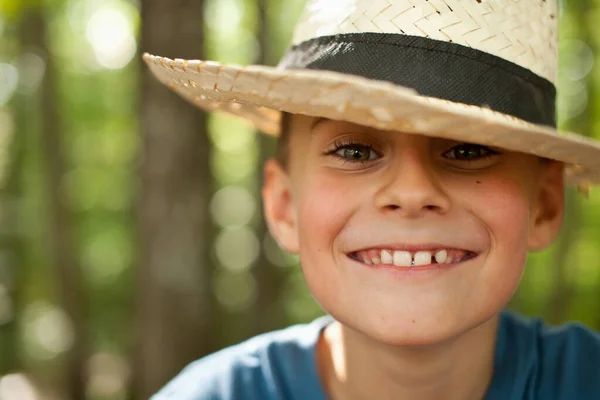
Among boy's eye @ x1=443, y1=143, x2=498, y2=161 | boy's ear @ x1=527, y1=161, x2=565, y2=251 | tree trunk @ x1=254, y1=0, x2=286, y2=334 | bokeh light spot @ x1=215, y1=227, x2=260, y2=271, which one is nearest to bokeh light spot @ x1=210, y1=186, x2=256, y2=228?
bokeh light spot @ x1=215, y1=227, x2=260, y2=271

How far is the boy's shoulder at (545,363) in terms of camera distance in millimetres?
2414

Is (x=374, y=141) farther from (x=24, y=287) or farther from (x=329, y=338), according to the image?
(x=24, y=287)

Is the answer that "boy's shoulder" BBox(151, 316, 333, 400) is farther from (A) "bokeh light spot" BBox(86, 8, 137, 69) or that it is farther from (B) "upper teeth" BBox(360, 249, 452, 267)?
(A) "bokeh light spot" BBox(86, 8, 137, 69)

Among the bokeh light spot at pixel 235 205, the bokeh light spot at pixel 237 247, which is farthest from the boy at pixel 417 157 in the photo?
the bokeh light spot at pixel 235 205

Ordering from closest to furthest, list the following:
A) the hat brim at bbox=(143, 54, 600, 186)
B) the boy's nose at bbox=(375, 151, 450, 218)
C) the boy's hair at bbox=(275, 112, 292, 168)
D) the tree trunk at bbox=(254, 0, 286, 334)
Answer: the hat brim at bbox=(143, 54, 600, 186) < the boy's nose at bbox=(375, 151, 450, 218) < the boy's hair at bbox=(275, 112, 292, 168) < the tree trunk at bbox=(254, 0, 286, 334)

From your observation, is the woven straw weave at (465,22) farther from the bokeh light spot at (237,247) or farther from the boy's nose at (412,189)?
the bokeh light spot at (237,247)

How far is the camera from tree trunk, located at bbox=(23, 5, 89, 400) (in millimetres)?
10312

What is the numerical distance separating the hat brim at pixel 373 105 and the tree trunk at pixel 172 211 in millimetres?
2332

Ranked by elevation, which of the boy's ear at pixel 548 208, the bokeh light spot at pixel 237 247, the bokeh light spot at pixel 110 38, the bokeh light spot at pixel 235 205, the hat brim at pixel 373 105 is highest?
the bokeh light spot at pixel 110 38

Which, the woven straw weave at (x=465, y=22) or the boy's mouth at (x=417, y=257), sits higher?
the woven straw weave at (x=465, y=22)

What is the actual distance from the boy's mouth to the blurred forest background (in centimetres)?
194

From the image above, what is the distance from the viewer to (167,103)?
429cm

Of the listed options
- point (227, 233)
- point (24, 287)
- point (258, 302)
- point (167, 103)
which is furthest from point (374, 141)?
point (227, 233)

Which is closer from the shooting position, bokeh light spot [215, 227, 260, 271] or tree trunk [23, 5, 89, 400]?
tree trunk [23, 5, 89, 400]
